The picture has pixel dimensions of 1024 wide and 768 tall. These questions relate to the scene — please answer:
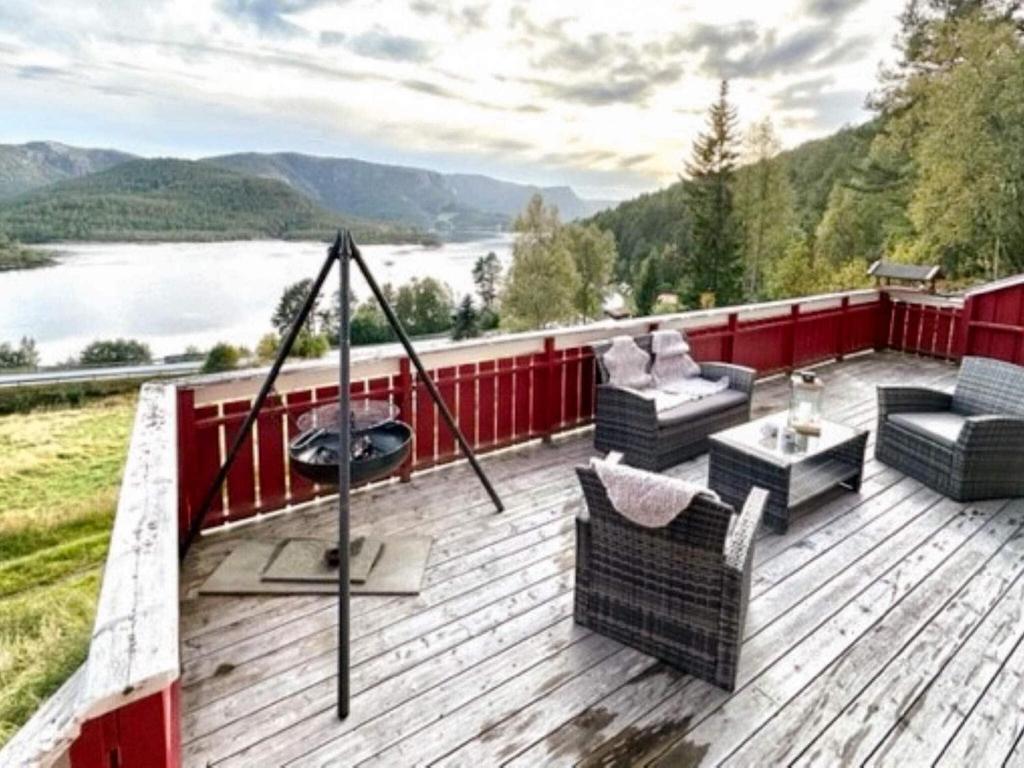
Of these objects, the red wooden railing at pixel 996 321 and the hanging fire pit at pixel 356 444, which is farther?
the red wooden railing at pixel 996 321

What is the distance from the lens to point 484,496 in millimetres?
4094

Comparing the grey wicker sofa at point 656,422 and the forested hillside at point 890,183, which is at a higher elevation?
the forested hillside at point 890,183

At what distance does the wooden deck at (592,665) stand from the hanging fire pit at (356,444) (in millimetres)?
590

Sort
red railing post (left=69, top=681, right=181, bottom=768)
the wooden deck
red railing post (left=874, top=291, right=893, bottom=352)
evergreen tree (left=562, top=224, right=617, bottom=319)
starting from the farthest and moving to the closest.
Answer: evergreen tree (left=562, top=224, right=617, bottom=319), red railing post (left=874, top=291, right=893, bottom=352), the wooden deck, red railing post (left=69, top=681, right=181, bottom=768)

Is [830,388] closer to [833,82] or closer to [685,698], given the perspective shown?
[685,698]

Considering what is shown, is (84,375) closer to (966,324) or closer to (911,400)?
(966,324)

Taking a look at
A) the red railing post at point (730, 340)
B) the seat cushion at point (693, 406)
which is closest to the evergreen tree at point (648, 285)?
the red railing post at point (730, 340)

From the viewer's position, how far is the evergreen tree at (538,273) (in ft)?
112

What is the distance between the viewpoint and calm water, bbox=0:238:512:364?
1722 centimetres

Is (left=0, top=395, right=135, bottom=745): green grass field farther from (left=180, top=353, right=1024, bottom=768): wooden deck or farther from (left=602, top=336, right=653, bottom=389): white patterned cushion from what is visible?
(left=602, top=336, right=653, bottom=389): white patterned cushion

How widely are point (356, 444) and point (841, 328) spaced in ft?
22.8

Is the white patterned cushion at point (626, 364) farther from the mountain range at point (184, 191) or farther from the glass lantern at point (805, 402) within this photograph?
the mountain range at point (184, 191)

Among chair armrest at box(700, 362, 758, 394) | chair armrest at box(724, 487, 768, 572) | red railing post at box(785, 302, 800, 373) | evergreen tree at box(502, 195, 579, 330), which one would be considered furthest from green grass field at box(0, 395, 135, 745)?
evergreen tree at box(502, 195, 579, 330)

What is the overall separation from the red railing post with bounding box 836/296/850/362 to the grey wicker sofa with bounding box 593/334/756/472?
3.73 metres
